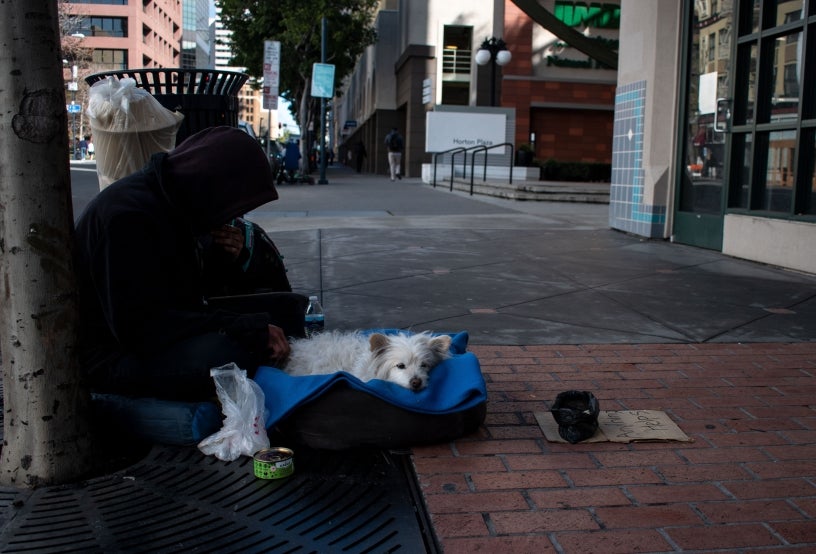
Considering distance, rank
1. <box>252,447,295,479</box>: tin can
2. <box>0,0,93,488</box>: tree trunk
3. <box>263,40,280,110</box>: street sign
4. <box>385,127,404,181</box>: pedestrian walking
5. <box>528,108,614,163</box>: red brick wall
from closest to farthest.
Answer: <box>0,0,93,488</box>: tree trunk → <box>252,447,295,479</box>: tin can → <box>263,40,280,110</box>: street sign → <box>385,127,404,181</box>: pedestrian walking → <box>528,108,614,163</box>: red brick wall

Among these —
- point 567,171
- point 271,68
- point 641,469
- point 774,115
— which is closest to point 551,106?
point 567,171

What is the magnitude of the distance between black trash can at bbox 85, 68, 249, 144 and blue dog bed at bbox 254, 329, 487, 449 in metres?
2.30

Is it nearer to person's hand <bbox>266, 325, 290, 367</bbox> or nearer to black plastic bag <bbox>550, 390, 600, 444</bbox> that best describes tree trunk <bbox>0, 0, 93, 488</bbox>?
person's hand <bbox>266, 325, 290, 367</bbox>

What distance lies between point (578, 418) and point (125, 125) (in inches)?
115

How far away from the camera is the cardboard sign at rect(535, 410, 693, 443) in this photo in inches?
125

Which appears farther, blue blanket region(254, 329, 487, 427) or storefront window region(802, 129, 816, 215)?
storefront window region(802, 129, 816, 215)

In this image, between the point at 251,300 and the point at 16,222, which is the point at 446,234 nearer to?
the point at 251,300

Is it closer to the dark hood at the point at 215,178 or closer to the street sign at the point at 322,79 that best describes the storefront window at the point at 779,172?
the dark hood at the point at 215,178

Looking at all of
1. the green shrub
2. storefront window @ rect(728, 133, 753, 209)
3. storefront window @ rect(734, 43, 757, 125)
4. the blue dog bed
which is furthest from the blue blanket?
the green shrub

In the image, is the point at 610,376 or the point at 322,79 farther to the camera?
the point at 322,79

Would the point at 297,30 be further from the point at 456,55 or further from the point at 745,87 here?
the point at 745,87

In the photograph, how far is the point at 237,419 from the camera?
2998mm

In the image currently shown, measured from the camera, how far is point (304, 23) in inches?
1250

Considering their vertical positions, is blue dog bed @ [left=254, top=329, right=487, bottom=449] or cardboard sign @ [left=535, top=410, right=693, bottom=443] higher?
blue dog bed @ [left=254, top=329, right=487, bottom=449]
